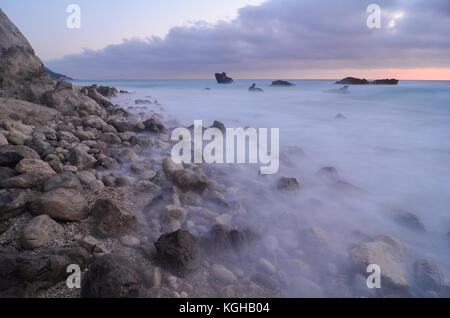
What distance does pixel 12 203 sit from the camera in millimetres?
2381

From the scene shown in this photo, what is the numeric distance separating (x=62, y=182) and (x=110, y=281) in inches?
60.7

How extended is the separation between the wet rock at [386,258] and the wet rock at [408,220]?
594mm

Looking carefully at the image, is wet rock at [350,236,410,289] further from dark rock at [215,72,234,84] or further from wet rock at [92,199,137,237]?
dark rock at [215,72,234,84]

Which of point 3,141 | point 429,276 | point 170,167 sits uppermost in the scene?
point 3,141

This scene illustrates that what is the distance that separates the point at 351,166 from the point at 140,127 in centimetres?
460

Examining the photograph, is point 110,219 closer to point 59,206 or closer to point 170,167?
point 59,206

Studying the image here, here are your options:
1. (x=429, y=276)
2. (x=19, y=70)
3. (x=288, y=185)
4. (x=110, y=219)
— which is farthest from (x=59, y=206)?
(x=19, y=70)

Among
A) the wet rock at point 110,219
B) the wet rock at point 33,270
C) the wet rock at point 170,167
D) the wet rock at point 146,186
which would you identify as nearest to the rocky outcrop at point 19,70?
A: the wet rock at point 170,167

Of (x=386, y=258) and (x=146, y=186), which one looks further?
(x=146, y=186)

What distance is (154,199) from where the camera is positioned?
123 inches

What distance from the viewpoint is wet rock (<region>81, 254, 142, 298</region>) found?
176 centimetres
